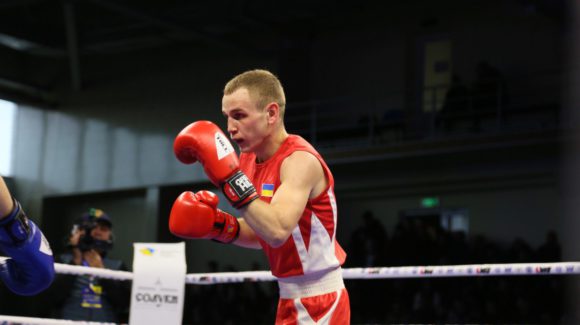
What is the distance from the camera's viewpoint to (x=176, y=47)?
562 inches

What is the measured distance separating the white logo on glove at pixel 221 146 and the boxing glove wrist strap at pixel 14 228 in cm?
56

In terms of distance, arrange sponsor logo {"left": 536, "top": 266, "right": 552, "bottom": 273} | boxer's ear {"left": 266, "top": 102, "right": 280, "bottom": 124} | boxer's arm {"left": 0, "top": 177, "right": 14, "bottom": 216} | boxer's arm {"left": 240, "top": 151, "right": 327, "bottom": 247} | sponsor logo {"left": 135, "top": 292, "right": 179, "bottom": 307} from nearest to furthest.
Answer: boxer's arm {"left": 0, "top": 177, "right": 14, "bottom": 216}
boxer's arm {"left": 240, "top": 151, "right": 327, "bottom": 247}
boxer's ear {"left": 266, "top": 102, "right": 280, "bottom": 124}
sponsor logo {"left": 536, "top": 266, "right": 552, "bottom": 273}
sponsor logo {"left": 135, "top": 292, "right": 179, "bottom": 307}

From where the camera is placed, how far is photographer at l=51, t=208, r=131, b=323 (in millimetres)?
4168

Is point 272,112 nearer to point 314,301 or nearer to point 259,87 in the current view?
point 259,87

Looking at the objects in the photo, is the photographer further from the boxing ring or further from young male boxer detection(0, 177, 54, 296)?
young male boxer detection(0, 177, 54, 296)

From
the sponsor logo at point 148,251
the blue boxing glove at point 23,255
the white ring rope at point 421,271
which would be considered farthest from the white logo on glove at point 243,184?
the sponsor logo at point 148,251

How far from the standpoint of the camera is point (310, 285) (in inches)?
92.7

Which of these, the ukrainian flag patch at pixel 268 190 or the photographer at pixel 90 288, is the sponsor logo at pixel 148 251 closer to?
the photographer at pixel 90 288

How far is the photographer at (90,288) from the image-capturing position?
4.17 m

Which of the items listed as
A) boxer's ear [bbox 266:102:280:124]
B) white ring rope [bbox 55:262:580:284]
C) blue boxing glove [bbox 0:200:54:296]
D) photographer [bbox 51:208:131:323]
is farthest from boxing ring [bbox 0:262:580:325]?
blue boxing glove [bbox 0:200:54:296]

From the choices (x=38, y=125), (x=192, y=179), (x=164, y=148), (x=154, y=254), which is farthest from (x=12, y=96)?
(x=154, y=254)

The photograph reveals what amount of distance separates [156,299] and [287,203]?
1.69 m

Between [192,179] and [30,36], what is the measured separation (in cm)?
409

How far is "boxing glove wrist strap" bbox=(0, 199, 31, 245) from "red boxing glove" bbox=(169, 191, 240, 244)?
42 centimetres
